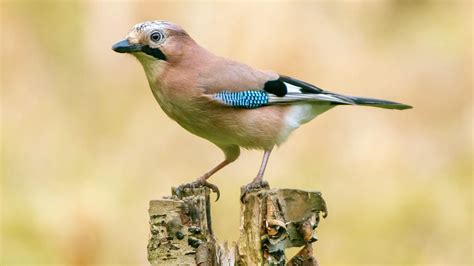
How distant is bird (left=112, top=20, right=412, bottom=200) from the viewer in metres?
5.70

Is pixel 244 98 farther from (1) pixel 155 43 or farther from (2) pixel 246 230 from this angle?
(2) pixel 246 230

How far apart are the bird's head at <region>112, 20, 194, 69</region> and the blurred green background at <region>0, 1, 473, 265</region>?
7.06 feet

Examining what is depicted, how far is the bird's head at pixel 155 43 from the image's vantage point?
564cm

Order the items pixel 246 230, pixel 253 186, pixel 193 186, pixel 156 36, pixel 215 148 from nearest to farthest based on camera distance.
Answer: pixel 246 230 → pixel 253 186 → pixel 193 186 → pixel 156 36 → pixel 215 148

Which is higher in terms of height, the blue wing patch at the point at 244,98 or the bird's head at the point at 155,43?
the bird's head at the point at 155,43

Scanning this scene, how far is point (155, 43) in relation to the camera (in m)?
5.75

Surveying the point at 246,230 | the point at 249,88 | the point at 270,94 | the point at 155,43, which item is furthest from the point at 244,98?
the point at 246,230

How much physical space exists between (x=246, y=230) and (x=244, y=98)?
49.4 inches

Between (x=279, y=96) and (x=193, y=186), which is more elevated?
(x=279, y=96)

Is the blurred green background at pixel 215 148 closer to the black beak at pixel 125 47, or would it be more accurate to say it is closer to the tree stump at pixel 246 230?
the black beak at pixel 125 47

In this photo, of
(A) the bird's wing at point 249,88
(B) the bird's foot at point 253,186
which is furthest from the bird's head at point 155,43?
(B) the bird's foot at point 253,186

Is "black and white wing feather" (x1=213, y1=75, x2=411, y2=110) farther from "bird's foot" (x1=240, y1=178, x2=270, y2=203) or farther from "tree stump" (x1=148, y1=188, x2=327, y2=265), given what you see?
"tree stump" (x1=148, y1=188, x2=327, y2=265)

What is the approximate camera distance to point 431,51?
10.0 metres

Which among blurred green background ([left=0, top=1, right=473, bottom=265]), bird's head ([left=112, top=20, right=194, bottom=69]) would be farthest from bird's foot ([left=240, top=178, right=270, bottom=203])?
blurred green background ([left=0, top=1, right=473, bottom=265])
